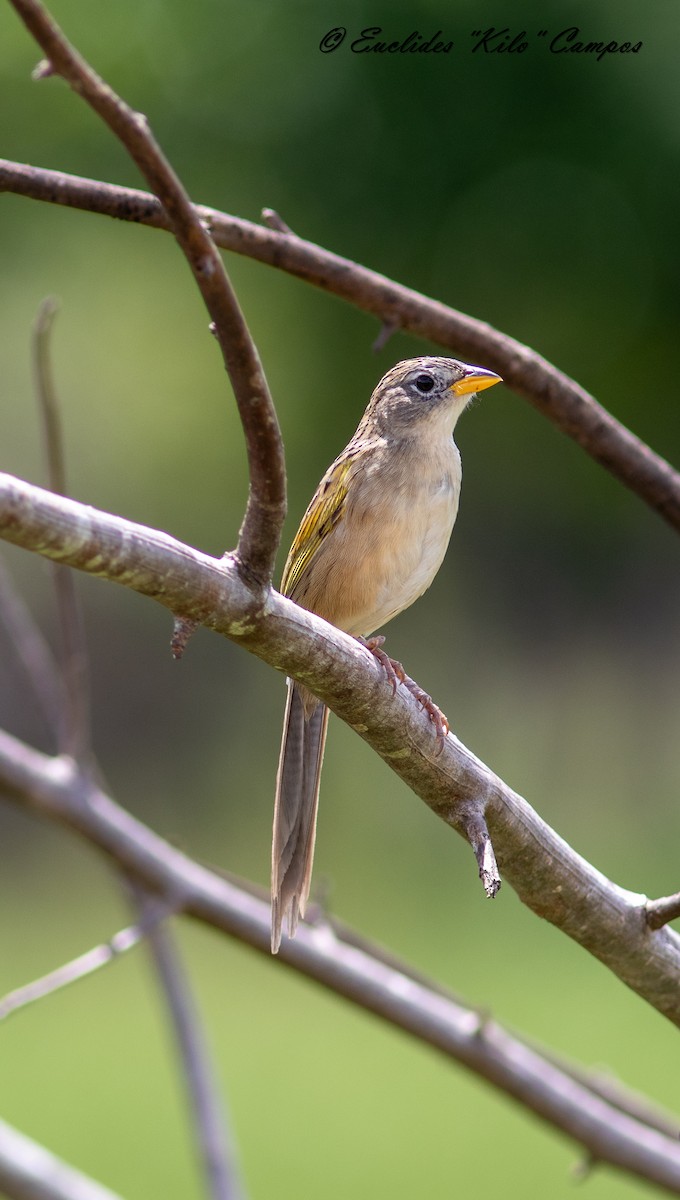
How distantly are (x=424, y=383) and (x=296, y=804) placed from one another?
1.24m

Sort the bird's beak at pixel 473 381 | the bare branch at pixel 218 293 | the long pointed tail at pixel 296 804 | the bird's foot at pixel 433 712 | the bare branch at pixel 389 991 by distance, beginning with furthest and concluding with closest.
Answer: the bird's beak at pixel 473 381 → the bare branch at pixel 389 991 → the long pointed tail at pixel 296 804 → the bird's foot at pixel 433 712 → the bare branch at pixel 218 293

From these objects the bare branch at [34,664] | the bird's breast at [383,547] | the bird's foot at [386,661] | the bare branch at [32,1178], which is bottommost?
the bare branch at [32,1178]

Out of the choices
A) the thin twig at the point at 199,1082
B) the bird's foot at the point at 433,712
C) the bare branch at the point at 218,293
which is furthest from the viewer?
the thin twig at the point at 199,1082

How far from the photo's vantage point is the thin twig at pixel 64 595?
3.10 metres

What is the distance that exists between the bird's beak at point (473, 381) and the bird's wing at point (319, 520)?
0.38 meters

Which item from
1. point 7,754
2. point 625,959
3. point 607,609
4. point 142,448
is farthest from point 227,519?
point 625,959

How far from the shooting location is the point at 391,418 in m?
3.56

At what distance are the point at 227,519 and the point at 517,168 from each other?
4.87m

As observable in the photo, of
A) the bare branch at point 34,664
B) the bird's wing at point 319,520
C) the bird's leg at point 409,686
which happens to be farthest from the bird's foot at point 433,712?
the bare branch at point 34,664

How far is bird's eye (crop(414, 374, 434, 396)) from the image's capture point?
3701mm

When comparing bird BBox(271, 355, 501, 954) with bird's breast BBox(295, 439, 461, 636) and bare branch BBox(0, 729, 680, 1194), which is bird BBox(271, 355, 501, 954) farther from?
bare branch BBox(0, 729, 680, 1194)

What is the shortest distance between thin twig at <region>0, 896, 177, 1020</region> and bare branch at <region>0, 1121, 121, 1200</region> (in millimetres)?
325

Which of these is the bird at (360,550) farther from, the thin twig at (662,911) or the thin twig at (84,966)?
the thin twig at (662,911)

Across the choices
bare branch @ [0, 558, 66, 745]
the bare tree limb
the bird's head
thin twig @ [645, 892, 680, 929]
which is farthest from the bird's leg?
bare branch @ [0, 558, 66, 745]
